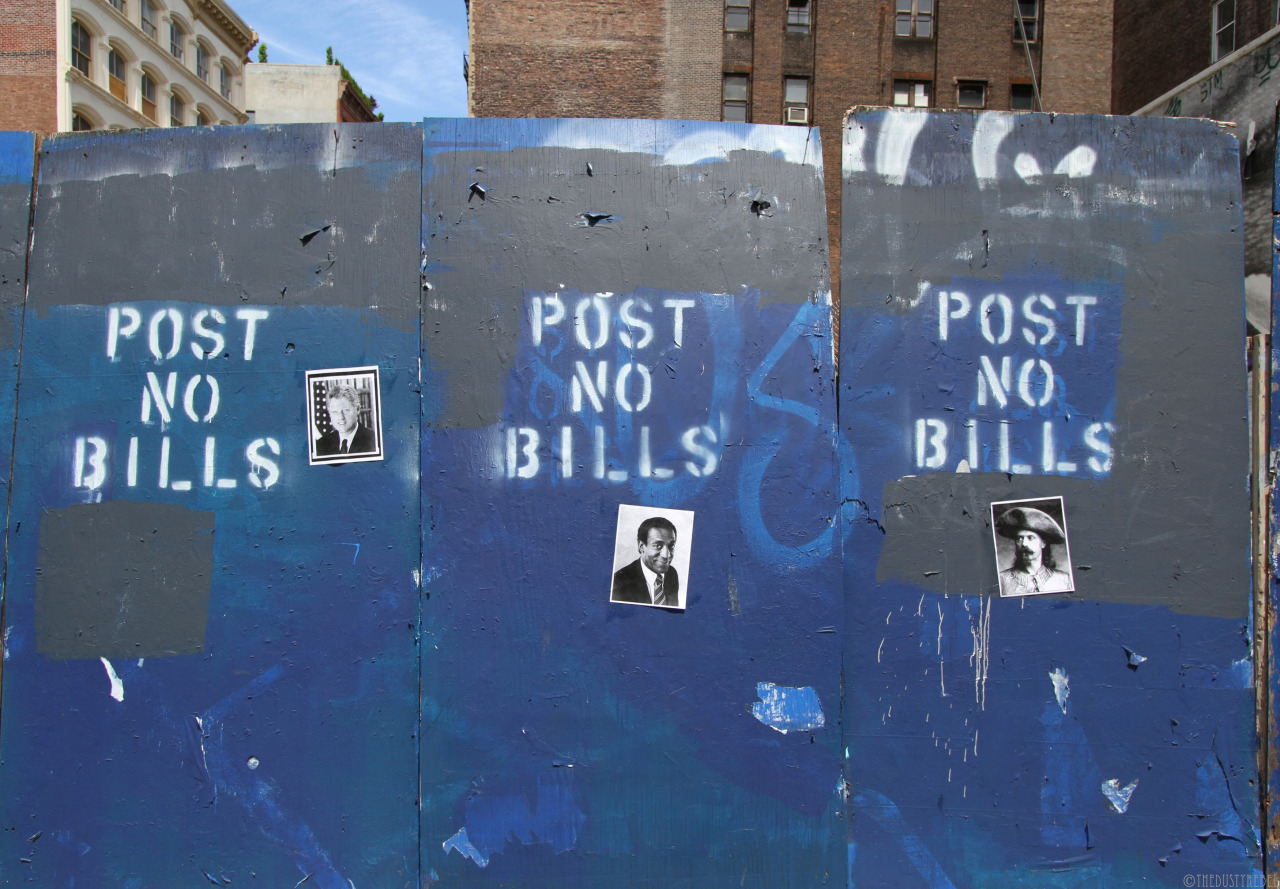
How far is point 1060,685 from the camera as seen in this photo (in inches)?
114

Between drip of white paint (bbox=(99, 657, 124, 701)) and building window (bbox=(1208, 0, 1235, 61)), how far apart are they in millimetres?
19734

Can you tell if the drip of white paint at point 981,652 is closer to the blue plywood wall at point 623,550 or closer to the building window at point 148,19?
the blue plywood wall at point 623,550

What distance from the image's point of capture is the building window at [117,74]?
26219 mm

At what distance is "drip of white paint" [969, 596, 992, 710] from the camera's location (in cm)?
291

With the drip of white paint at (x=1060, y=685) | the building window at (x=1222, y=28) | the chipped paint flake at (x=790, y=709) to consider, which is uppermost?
the building window at (x=1222, y=28)

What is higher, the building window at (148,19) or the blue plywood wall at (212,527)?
the building window at (148,19)

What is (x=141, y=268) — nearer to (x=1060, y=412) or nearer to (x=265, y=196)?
(x=265, y=196)

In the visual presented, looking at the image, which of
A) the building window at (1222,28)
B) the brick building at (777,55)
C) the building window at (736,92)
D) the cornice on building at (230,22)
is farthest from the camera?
the cornice on building at (230,22)

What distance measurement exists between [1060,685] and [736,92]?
2214cm

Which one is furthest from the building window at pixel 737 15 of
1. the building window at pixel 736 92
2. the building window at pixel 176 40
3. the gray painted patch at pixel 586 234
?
the building window at pixel 176 40

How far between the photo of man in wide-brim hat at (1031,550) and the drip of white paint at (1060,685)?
34cm

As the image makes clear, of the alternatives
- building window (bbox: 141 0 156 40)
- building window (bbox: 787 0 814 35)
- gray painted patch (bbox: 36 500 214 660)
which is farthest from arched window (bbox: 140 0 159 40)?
gray painted patch (bbox: 36 500 214 660)

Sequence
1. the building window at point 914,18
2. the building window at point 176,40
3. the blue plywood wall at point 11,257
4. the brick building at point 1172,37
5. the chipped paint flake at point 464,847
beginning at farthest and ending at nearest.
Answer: the building window at point 176,40 → the building window at point 914,18 → the brick building at point 1172,37 → the blue plywood wall at point 11,257 → the chipped paint flake at point 464,847

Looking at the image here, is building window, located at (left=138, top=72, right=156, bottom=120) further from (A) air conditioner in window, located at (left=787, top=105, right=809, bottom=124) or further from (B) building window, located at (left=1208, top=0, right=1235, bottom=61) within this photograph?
(B) building window, located at (left=1208, top=0, right=1235, bottom=61)
